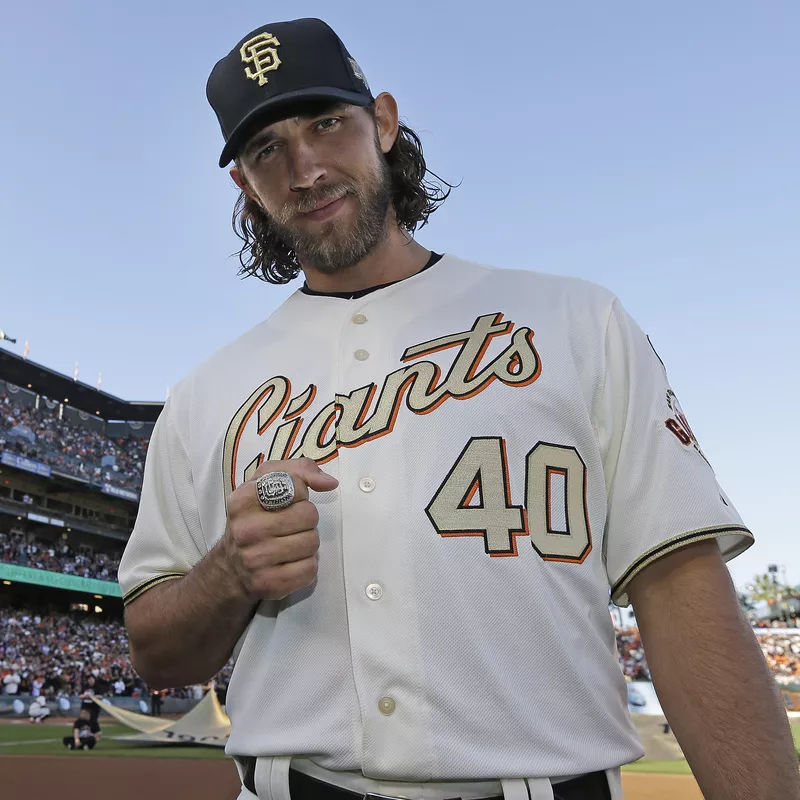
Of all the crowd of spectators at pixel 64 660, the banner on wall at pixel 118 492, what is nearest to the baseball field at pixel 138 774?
the crowd of spectators at pixel 64 660

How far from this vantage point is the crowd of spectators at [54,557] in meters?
29.8

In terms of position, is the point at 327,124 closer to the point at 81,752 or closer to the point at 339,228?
the point at 339,228

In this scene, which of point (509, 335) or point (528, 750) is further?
point (509, 335)

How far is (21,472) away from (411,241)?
1351 inches

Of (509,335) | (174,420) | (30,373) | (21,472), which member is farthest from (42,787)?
(30,373)

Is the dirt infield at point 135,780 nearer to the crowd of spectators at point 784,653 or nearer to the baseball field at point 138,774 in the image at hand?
the baseball field at point 138,774

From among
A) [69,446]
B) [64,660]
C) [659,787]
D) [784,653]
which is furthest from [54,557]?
[784,653]

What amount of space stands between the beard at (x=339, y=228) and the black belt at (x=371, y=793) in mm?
1141

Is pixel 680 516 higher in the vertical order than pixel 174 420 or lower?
lower

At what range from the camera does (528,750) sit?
1.27 metres

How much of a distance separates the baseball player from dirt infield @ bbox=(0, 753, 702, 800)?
354 inches

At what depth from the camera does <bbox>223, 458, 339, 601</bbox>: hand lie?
134 centimetres

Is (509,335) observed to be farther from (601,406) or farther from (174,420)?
(174,420)

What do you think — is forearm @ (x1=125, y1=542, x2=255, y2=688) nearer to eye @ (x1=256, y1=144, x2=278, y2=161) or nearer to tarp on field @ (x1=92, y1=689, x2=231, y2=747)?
eye @ (x1=256, y1=144, x2=278, y2=161)
